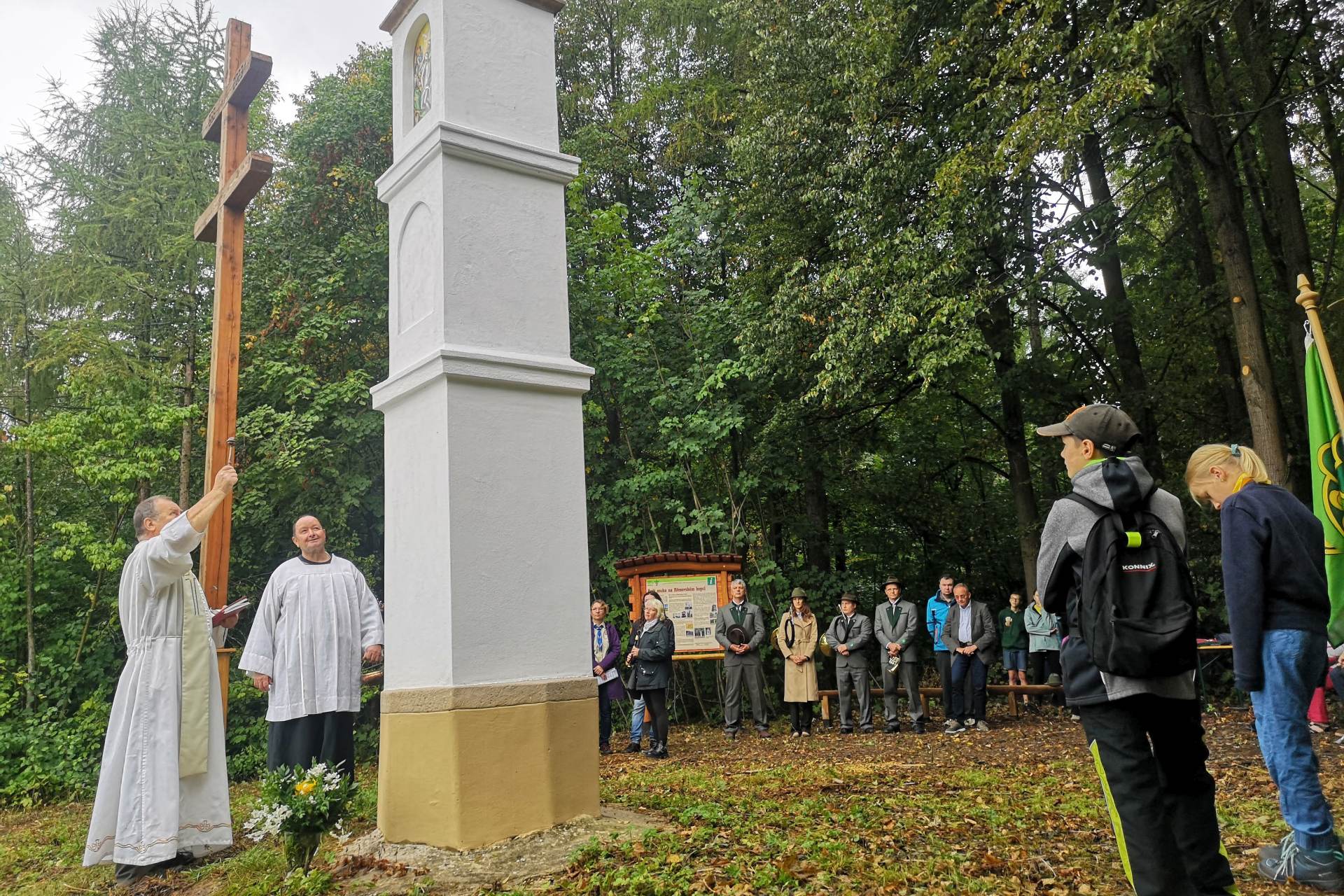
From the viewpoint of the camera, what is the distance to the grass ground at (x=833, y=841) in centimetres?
424

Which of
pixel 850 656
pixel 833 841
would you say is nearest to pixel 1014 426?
pixel 850 656

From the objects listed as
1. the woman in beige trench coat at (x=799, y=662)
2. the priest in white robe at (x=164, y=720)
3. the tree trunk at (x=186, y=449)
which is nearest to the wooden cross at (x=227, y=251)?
the priest in white robe at (x=164, y=720)

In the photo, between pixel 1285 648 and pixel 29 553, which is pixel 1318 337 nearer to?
pixel 1285 648

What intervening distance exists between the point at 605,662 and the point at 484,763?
281 inches

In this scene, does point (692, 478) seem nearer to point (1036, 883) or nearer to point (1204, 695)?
point (1204, 695)

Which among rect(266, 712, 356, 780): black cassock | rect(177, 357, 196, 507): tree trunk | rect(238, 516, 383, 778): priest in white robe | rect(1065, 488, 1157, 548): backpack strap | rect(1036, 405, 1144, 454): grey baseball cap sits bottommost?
rect(266, 712, 356, 780): black cassock

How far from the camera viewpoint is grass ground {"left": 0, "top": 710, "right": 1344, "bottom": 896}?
4.24m

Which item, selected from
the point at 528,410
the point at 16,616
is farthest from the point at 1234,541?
the point at 16,616

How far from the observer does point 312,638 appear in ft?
20.6

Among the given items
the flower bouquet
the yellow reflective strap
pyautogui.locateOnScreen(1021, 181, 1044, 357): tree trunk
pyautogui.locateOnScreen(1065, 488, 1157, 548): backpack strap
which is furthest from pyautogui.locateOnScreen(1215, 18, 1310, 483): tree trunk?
the flower bouquet

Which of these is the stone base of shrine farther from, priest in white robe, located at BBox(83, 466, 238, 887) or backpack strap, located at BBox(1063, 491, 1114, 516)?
backpack strap, located at BBox(1063, 491, 1114, 516)

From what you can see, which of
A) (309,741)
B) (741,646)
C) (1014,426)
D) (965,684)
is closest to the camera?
(309,741)

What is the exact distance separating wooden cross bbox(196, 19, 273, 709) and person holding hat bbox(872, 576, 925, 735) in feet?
27.7

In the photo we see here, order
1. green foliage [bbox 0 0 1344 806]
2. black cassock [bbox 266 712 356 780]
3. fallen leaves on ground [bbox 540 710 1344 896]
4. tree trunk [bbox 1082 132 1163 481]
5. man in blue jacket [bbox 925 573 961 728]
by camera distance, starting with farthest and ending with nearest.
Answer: tree trunk [bbox 1082 132 1163 481]
man in blue jacket [bbox 925 573 961 728]
green foliage [bbox 0 0 1344 806]
black cassock [bbox 266 712 356 780]
fallen leaves on ground [bbox 540 710 1344 896]
